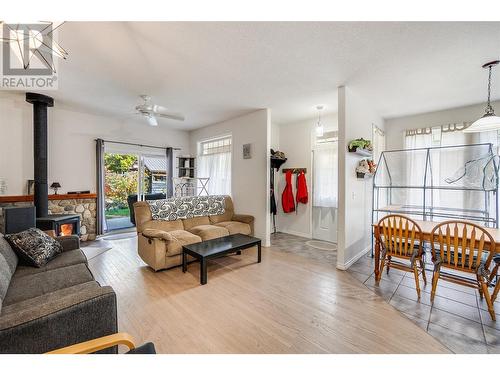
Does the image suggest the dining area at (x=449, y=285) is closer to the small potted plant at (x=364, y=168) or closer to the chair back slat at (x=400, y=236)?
the chair back slat at (x=400, y=236)

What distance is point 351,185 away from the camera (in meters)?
3.26

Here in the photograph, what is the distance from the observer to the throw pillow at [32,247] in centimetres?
201

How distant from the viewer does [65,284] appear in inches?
66.9

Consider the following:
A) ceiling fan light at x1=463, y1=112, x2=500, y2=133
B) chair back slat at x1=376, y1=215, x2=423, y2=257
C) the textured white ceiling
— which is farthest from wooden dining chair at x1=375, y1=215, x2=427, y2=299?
the textured white ceiling

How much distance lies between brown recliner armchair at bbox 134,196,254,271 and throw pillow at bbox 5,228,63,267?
1012mm

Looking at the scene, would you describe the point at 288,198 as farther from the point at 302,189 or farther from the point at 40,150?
the point at 40,150

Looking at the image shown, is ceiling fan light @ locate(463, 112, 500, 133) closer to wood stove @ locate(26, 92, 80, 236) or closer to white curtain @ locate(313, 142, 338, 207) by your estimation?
white curtain @ locate(313, 142, 338, 207)

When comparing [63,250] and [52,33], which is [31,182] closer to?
[63,250]

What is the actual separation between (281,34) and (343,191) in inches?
84.5

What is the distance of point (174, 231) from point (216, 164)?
241cm

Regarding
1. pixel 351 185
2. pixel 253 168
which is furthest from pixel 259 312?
pixel 253 168
